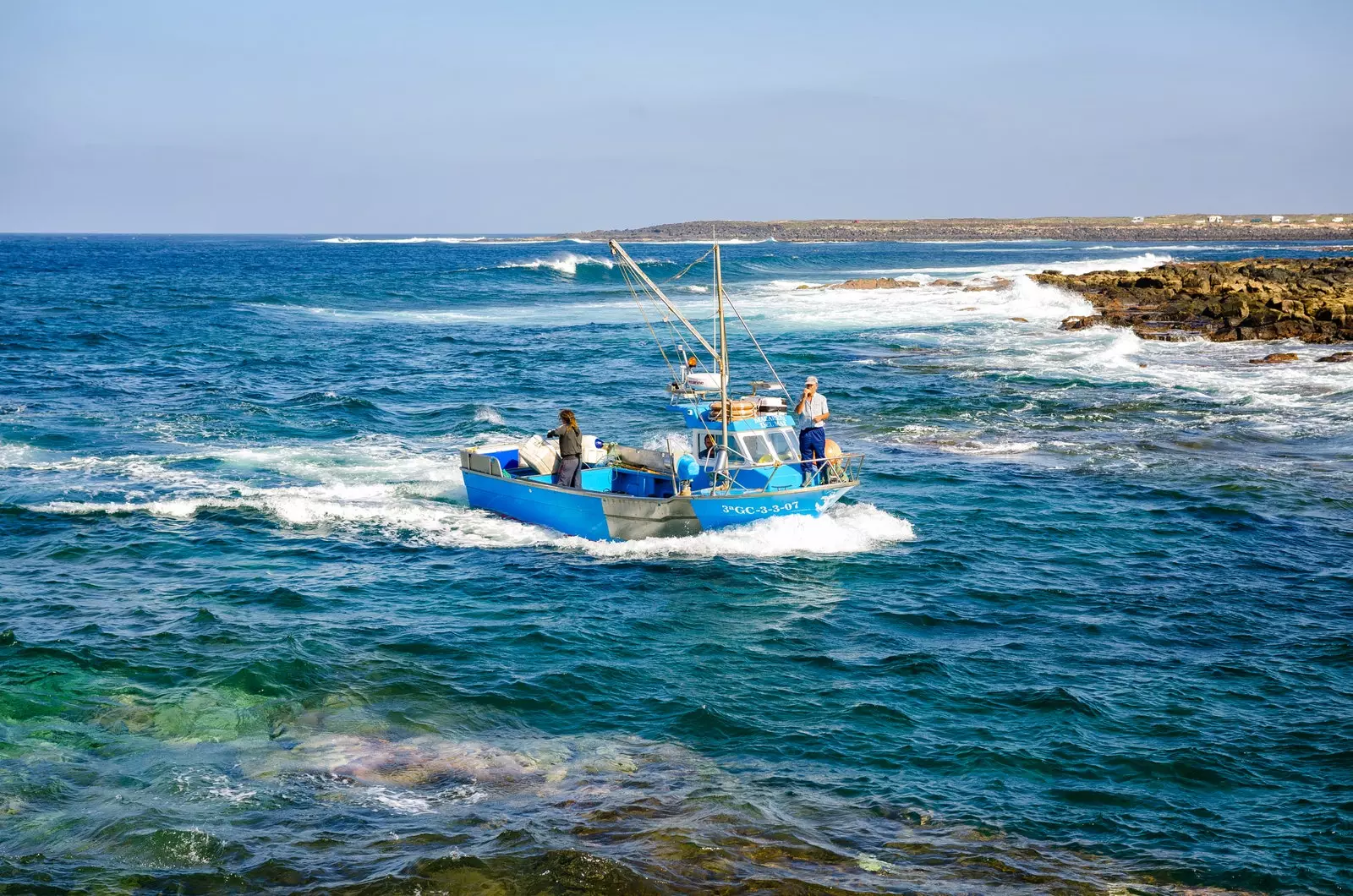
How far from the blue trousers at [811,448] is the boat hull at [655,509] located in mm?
731

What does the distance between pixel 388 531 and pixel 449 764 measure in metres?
10.4

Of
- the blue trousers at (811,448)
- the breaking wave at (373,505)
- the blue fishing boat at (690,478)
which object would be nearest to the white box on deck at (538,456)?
the blue fishing boat at (690,478)

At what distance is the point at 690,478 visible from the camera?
20.7 meters

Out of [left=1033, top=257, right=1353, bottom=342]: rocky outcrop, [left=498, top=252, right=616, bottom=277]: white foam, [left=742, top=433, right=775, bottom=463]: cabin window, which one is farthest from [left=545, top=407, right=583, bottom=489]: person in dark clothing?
[left=498, top=252, right=616, bottom=277]: white foam

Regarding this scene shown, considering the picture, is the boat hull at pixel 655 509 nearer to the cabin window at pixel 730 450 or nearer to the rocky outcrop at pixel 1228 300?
the cabin window at pixel 730 450

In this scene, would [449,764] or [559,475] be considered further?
[559,475]

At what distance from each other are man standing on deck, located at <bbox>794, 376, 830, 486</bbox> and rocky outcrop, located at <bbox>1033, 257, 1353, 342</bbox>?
34.8 m

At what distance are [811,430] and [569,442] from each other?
15.0ft

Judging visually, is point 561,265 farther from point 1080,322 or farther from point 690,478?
point 690,478

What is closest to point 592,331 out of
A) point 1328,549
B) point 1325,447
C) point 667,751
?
point 1325,447

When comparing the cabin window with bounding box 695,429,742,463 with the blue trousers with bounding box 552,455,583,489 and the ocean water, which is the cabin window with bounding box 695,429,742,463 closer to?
the ocean water

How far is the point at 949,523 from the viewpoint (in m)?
22.6

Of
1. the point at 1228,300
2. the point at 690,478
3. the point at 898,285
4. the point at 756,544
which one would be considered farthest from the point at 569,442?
the point at 898,285

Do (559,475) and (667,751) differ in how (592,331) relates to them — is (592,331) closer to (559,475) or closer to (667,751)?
(559,475)
